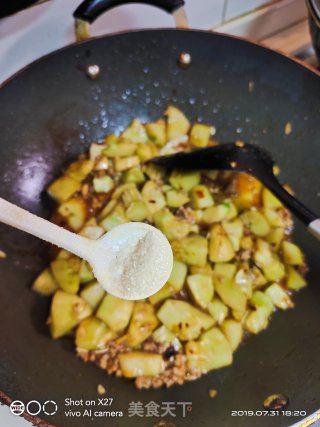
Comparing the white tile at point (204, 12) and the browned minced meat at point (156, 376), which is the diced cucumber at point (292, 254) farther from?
the white tile at point (204, 12)

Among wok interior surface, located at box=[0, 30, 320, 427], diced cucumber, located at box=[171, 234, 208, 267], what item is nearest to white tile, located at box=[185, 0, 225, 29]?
wok interior surface, located at box=[0, 30, 320, 427]

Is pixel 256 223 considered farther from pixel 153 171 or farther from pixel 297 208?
pixel 153 171

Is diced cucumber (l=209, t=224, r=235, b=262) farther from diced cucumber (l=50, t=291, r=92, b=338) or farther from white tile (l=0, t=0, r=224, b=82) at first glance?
white tile (l=0, t=0, r=224, b=82)

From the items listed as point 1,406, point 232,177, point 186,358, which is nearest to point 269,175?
point 232,177

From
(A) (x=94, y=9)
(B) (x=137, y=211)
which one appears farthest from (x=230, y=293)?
(A) (x=94, y=9)

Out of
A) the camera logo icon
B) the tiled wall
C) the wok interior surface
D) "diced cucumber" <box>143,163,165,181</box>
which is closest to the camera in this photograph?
the camera logo icon

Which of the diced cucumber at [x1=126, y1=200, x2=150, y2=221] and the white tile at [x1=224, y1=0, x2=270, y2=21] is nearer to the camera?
the diced cucumber at [x1=126, y1=200, x2=150, y2=221]

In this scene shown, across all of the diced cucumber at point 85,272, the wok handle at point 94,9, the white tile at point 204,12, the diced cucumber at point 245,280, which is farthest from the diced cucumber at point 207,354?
the white tile at point 204,12

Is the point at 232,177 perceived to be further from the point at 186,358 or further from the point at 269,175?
the point at 186,358
